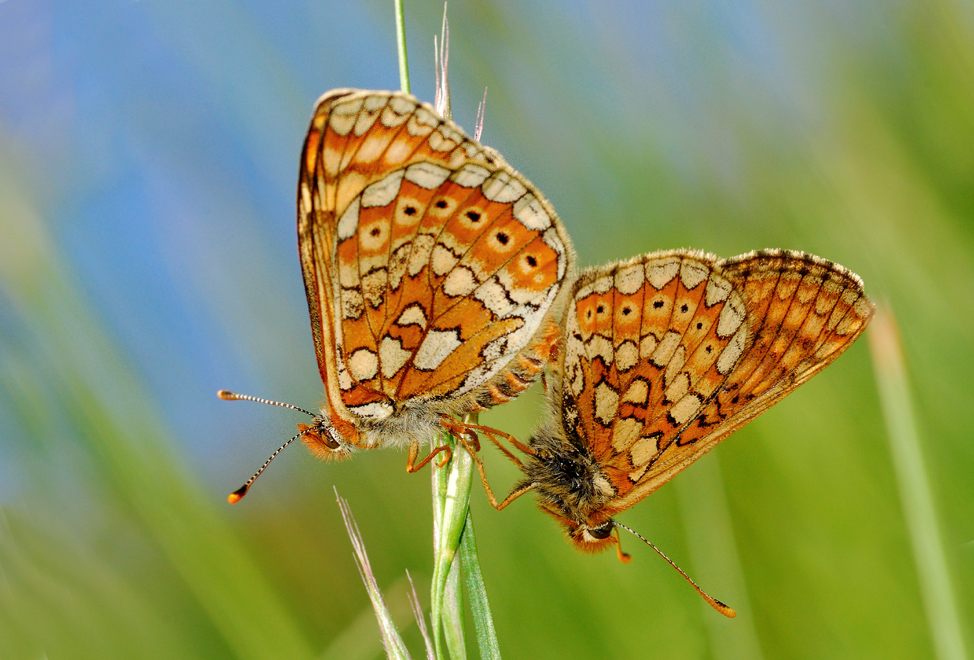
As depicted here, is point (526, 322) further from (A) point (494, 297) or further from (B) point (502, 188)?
(B) point (502, 188)

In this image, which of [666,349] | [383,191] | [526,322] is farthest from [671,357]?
[383,191]

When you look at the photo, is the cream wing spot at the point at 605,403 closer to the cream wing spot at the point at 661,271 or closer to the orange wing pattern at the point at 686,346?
the orange wing pattern at the point at 686,346

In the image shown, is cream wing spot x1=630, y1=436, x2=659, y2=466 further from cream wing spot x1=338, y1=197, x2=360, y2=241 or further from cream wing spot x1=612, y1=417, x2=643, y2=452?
cream wing spot x1=338, y1=197, x2=360, y2=241

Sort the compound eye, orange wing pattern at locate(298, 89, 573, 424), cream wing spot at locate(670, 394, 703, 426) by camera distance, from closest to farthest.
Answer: orange wing pattern at locate(298, 89, 573, 424), cream wing spot at locate(670, 394, 703, 426), the compound eye

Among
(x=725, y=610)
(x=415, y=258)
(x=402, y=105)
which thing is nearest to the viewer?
(x=402, y=105)

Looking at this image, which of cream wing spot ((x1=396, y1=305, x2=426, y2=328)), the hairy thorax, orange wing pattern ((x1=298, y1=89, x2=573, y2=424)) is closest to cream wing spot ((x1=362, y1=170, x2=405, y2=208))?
orange wing pattern ((x1=298, y1=89, x2=573, y2=424))

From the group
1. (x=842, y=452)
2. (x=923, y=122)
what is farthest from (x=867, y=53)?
(x=842, y=452)
